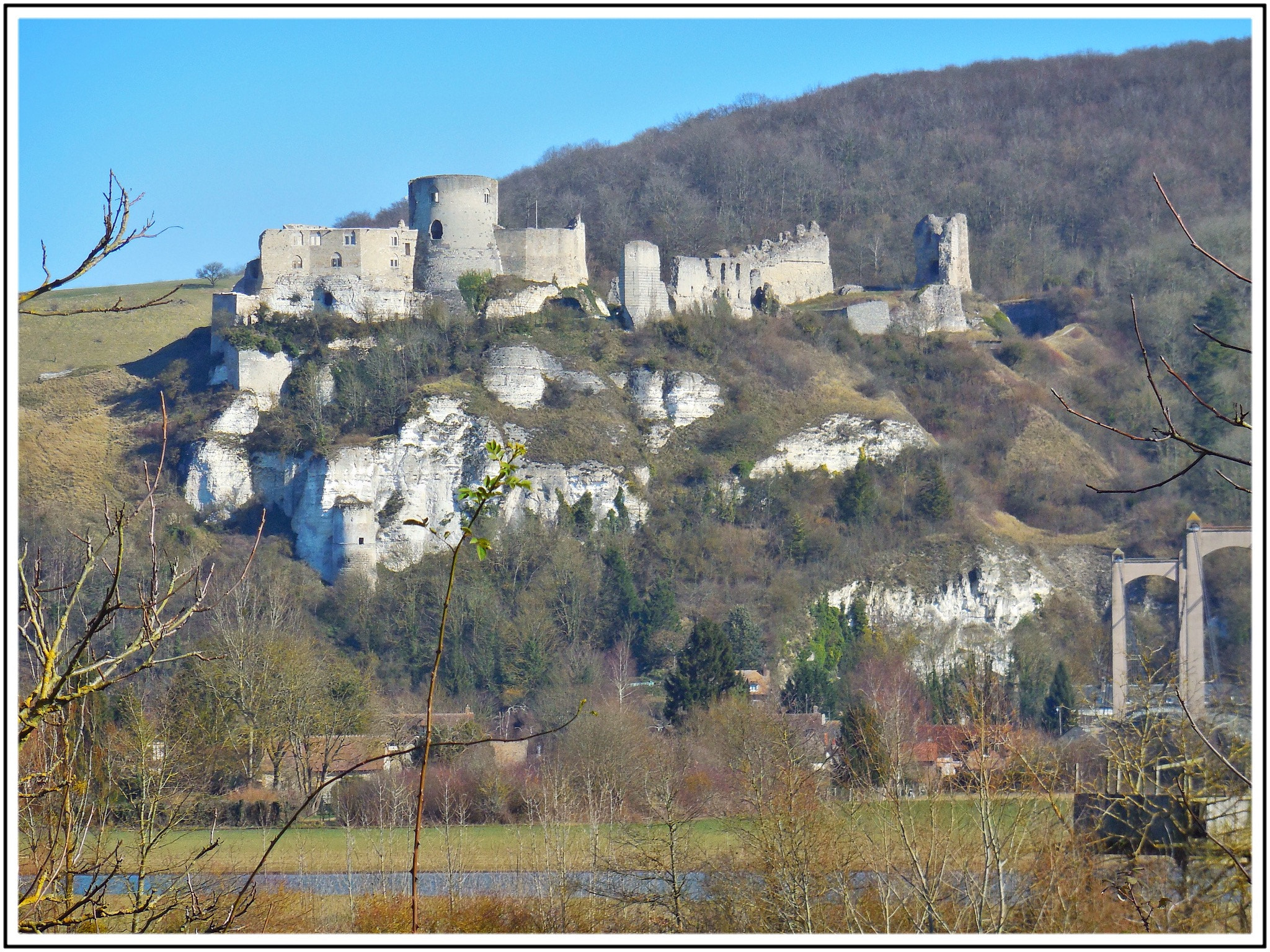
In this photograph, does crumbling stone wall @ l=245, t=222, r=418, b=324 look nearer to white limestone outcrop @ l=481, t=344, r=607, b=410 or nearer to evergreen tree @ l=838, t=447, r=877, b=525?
white limestone outcrop @ l=481, t=344, r=607, b=410

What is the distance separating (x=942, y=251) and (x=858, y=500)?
632 inches

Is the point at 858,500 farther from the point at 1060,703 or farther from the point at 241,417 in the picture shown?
the point at 241,417

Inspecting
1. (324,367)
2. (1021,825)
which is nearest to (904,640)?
(324,367)

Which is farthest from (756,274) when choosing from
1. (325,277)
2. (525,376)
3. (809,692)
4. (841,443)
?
(809,692)

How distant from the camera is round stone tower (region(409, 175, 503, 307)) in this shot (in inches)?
2012

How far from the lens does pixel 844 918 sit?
16219 millimetres

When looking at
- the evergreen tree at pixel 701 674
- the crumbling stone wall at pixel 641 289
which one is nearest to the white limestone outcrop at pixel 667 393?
the crumbling stone wall at pixel 641 289

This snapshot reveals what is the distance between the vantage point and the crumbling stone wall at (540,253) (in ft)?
170

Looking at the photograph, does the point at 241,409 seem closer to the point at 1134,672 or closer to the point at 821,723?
the point at 821,723

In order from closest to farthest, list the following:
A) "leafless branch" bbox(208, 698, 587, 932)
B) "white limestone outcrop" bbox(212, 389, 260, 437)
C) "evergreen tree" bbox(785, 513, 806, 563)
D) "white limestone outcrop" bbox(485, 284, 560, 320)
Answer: "leafless branch" bbox(208, 698, 587, 932) < "white limestone outcrop" bbox(212, 389, 260, 437) < "evergreen tree" bbox(785, 513, 806, 563) < "white limestone outcrop" bbox(485, 284, 560, 320)

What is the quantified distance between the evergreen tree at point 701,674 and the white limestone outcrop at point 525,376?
12693 millimetres

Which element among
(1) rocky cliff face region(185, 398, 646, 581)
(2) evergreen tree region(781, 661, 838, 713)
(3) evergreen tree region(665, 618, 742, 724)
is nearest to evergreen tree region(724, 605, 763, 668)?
(2) evergreen tree region(781, 661, 838, 713)

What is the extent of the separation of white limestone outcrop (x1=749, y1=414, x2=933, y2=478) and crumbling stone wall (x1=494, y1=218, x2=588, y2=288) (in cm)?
945
